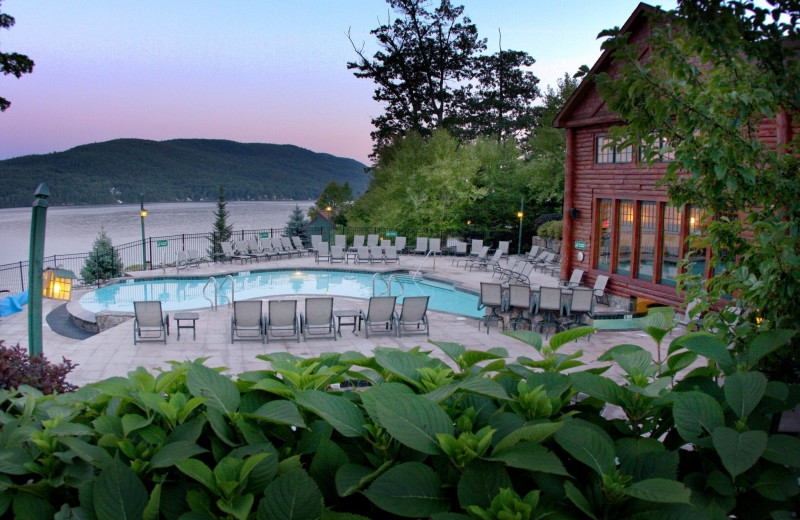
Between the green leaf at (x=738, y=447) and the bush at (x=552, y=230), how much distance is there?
19.2 m

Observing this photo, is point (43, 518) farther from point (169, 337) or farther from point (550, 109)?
point (550, 109)

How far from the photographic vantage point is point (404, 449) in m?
1.23

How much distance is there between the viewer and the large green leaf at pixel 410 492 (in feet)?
3.37

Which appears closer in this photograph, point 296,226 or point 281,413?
point 281,413

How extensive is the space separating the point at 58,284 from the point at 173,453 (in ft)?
32.7

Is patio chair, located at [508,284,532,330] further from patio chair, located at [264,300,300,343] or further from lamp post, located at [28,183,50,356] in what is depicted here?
lamp post, located at [28,183,50,356]

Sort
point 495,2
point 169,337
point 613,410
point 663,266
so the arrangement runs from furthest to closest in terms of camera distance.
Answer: point 495,2, point 663,266, point 169,337, point 613,410

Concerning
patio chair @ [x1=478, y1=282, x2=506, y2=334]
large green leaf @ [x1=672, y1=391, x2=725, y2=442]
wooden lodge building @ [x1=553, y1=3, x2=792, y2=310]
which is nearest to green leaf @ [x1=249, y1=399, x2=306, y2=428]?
large green leaf @ [x1=672, y1=391, x2=725, y2=442]

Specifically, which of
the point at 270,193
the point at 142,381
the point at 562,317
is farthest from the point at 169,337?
the point at 270,193

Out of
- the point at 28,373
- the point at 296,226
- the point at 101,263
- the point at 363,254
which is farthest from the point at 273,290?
the point at 296,226

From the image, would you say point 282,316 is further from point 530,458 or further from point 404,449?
point 530,458

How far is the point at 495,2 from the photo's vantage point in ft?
102

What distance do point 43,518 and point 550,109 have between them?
95.6ft

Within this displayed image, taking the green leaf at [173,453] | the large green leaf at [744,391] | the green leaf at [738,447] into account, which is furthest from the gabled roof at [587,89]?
the green leaf at [173,453]
